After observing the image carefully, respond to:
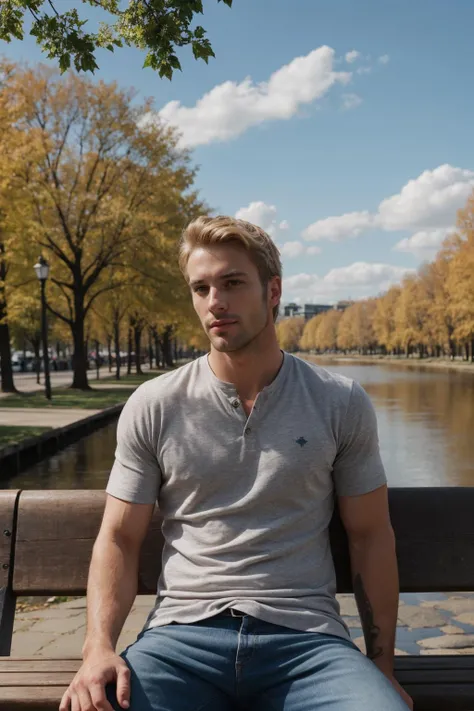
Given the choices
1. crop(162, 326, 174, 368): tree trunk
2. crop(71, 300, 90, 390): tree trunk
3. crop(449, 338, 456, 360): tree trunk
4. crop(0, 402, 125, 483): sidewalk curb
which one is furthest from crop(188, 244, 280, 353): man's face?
crop(449, 338, 456, 360): tree trunk

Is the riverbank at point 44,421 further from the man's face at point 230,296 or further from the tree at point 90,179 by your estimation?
the man's face at point 230,296

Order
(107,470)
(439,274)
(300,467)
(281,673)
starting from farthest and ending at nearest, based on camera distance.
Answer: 1. (439,274)
2. (107,470)
3. (300,467)
4. (281,673)

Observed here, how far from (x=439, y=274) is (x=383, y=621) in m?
70.3

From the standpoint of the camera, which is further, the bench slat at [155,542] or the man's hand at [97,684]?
the bench slat at [155,542]

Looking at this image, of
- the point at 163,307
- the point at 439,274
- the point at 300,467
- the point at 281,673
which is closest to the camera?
the point at 281,673

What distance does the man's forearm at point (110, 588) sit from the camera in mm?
2414

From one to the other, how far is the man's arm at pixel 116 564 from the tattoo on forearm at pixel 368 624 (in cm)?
75

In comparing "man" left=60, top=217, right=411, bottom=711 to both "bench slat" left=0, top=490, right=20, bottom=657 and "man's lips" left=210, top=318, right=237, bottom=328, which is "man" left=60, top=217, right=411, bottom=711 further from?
"bench slat" left=0, top=490, right=20, bottom=657

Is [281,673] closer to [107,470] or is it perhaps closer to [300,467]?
[300,467]

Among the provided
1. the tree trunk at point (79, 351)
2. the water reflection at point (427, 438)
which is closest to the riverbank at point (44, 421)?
the tree trunk at point (79, 351)

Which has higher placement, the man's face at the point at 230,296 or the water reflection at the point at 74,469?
the man's face at the point at 230,296

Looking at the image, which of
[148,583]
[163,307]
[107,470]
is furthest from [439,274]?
[148,583]

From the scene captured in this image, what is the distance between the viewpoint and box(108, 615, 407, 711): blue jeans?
2.29 m

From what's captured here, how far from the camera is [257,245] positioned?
2639mm
